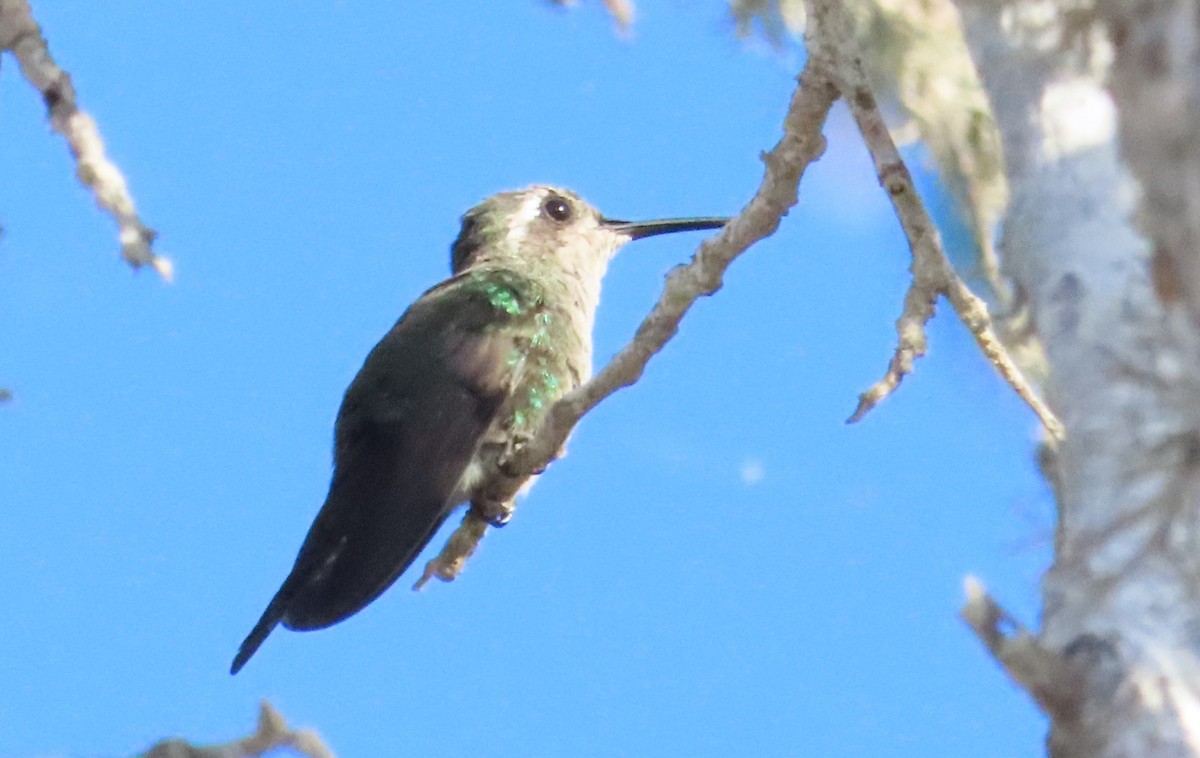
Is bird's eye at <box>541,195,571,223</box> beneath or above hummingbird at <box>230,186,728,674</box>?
above

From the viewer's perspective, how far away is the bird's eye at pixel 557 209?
6.98 meters

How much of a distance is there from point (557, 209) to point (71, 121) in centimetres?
323

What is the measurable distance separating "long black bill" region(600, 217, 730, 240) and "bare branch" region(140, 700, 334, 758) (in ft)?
13.0

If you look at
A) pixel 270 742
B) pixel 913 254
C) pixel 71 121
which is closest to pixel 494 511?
pixel 71 121

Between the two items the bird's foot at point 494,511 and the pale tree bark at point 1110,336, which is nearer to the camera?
the pale tree bark at point 1110,336

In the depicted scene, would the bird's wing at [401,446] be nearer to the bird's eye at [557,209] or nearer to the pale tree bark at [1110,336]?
the bird's eye at [557,209]

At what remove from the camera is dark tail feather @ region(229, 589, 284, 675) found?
5133 mm

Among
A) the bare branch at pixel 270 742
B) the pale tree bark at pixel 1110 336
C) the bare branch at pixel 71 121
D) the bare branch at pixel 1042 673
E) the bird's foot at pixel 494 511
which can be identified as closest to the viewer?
the pale tree bark at pixel 1110 336

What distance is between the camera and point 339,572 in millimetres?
5391

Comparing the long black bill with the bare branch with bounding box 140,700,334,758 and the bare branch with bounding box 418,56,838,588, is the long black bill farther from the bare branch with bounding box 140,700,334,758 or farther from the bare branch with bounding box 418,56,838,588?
the bare branch with bounding box 140,700,334,758

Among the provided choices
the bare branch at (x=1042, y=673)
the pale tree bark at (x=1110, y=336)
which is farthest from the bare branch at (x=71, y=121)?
the bare branch at (x=1042, y=673)

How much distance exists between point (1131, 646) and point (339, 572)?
12.5 feet

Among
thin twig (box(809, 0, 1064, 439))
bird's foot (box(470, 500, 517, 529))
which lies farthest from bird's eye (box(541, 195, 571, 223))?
thin twig (box(809, 0, 1064, 439))

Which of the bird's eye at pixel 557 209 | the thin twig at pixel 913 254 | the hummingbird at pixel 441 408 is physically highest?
the bird's eye at pixel 557 209
